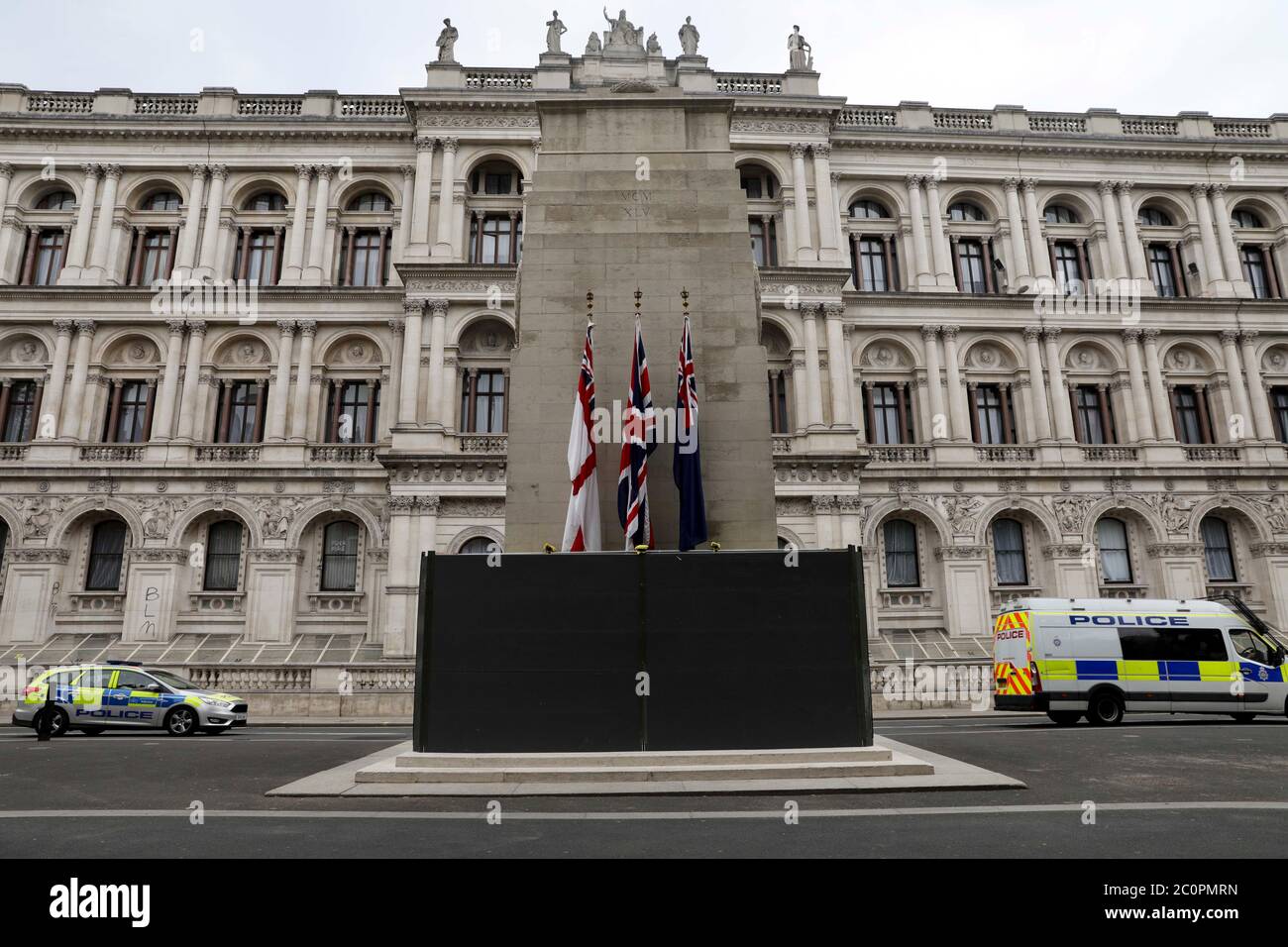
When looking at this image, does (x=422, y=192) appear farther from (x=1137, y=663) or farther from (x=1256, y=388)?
(x=1256, y=388)

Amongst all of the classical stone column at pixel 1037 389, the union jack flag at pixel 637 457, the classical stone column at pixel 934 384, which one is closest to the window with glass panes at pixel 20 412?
the union jack flag at pixel 637 457

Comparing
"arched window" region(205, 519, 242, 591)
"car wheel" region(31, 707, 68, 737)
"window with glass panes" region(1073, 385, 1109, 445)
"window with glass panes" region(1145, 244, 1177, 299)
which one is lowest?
"car wheel" region(31, 707, 68, 737)

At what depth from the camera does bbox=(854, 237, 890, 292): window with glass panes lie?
3747 centimetres

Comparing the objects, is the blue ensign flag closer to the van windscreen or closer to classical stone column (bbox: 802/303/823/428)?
the van windscreen

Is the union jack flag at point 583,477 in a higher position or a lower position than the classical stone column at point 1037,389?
lower

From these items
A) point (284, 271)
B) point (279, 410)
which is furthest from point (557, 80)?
point (279, 410)

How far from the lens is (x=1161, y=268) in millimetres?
38500

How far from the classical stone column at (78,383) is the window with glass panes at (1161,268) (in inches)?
1756

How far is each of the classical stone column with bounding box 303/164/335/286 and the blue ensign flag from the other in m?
27.5

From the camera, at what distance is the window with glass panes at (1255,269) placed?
38.6 meters

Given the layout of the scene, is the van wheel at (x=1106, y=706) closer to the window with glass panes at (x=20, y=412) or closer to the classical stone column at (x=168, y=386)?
the classical stone column at (x=168, y=386)

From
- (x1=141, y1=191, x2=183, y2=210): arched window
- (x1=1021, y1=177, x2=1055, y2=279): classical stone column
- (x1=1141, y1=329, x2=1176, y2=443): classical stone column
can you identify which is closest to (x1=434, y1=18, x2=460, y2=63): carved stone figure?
(x1=141, y1=191, x2=183, y2=210): arched window

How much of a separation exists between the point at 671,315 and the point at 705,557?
14.2 ft

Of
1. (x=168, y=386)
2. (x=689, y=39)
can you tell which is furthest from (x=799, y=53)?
(x=168, y=386)
